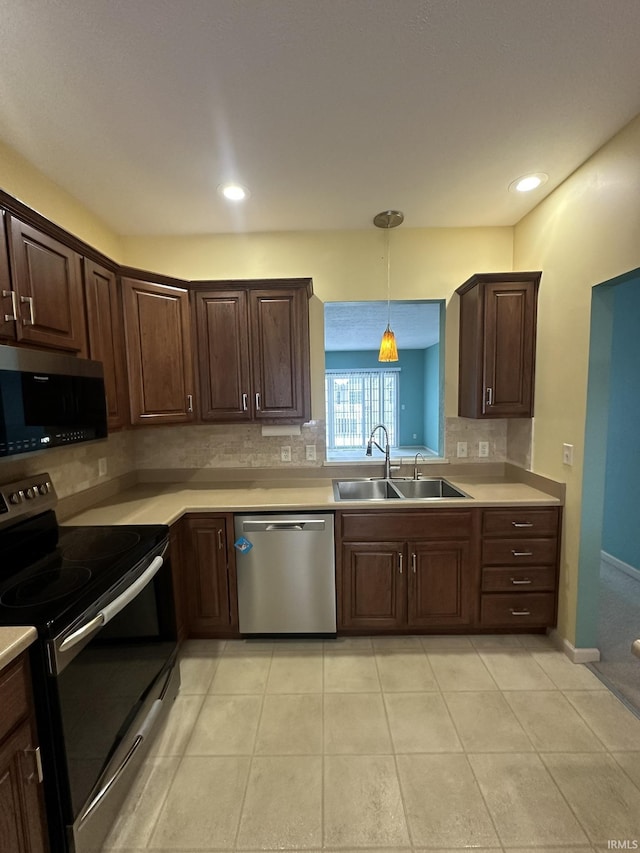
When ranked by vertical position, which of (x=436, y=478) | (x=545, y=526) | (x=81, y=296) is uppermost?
(x=81, y=296)

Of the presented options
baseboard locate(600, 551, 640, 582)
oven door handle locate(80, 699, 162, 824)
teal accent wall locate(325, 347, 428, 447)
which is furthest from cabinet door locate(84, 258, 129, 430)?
teal accent wall locate(325, 347, 428, 447)

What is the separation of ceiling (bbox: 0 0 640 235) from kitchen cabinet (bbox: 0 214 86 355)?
0.52m

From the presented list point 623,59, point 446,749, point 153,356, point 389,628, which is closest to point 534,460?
point 389,628

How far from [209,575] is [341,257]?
2.34 m

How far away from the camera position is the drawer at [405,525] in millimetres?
2152

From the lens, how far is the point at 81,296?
178cm

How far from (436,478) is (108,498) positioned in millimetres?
2301

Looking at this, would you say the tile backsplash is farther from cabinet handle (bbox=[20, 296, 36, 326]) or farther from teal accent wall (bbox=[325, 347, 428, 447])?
teal accent wall (bbox=[325, 347, 428, 447])

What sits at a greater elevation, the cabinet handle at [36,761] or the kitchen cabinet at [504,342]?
the kitchen cabinet at [504,342]

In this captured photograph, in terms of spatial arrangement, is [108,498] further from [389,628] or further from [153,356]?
[389,628]

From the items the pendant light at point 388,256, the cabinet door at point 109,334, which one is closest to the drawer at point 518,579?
the pendant light at point 388,256

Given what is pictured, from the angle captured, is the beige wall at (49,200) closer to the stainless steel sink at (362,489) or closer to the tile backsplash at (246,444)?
the tile backsplash at (246,444)

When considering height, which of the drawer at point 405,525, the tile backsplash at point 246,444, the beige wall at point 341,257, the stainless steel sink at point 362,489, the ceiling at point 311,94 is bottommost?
the drawer at point 405,525

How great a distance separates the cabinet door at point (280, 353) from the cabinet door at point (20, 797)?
1777 mm
